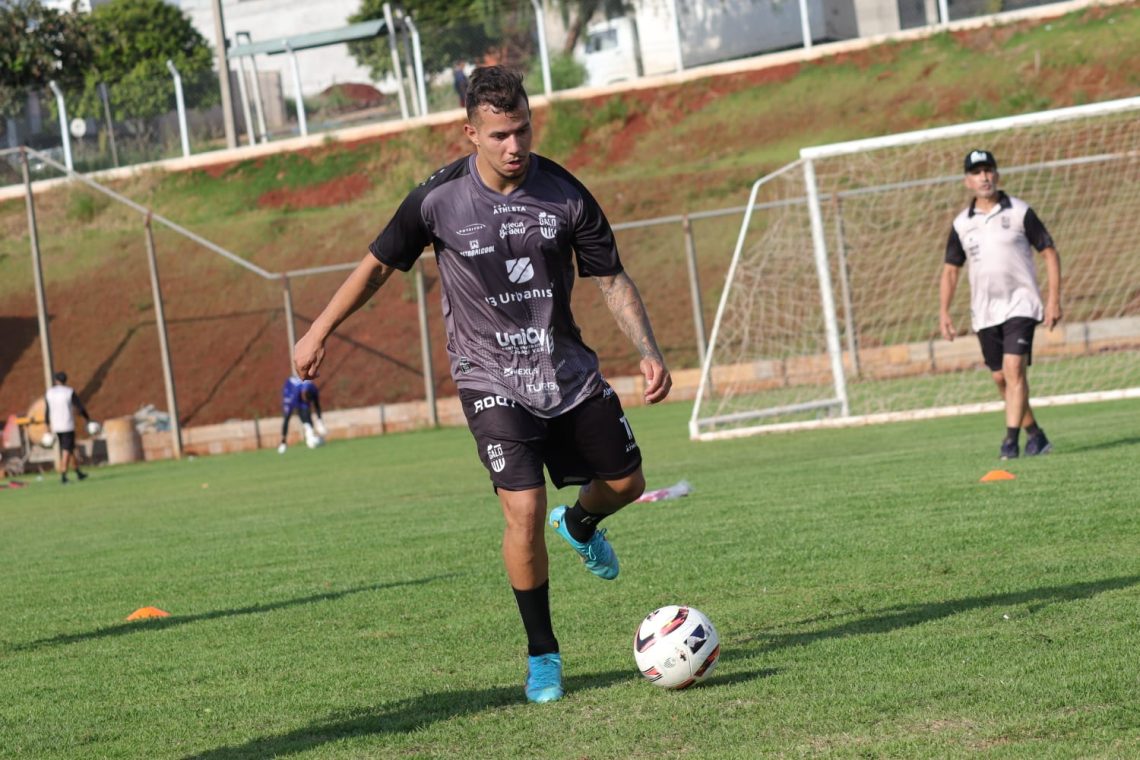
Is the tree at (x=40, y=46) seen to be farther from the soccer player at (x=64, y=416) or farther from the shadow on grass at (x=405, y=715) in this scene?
the shadow on grass at (x=405, y=715)

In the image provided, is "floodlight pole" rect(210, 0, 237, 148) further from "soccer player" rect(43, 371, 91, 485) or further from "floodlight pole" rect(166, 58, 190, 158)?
"soccer player" rect(43, 371, 91, 485)

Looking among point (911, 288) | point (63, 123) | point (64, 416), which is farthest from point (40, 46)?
point (911, 288)

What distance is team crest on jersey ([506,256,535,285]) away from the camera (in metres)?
5.16

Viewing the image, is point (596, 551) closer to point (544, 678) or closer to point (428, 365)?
point (544, 678)

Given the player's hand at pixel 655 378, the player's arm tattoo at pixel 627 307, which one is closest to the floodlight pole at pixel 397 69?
the player's arm tattoo at pixel 627 307

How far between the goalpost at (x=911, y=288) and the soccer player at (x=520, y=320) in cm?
1246

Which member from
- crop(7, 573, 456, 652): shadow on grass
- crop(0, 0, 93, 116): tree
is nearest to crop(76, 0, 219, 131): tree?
crop(0, 0, 93, 116): tree

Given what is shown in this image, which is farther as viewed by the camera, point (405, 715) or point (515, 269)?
point (515, 269)

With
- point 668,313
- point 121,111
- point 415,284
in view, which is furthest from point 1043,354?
point 121,111

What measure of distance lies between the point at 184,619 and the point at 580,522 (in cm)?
259

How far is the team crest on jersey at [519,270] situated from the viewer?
516cm

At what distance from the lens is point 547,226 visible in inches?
204

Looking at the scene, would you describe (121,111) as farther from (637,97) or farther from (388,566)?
(388,566)

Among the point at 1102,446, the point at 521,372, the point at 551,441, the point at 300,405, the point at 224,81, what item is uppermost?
the point at 224,81
